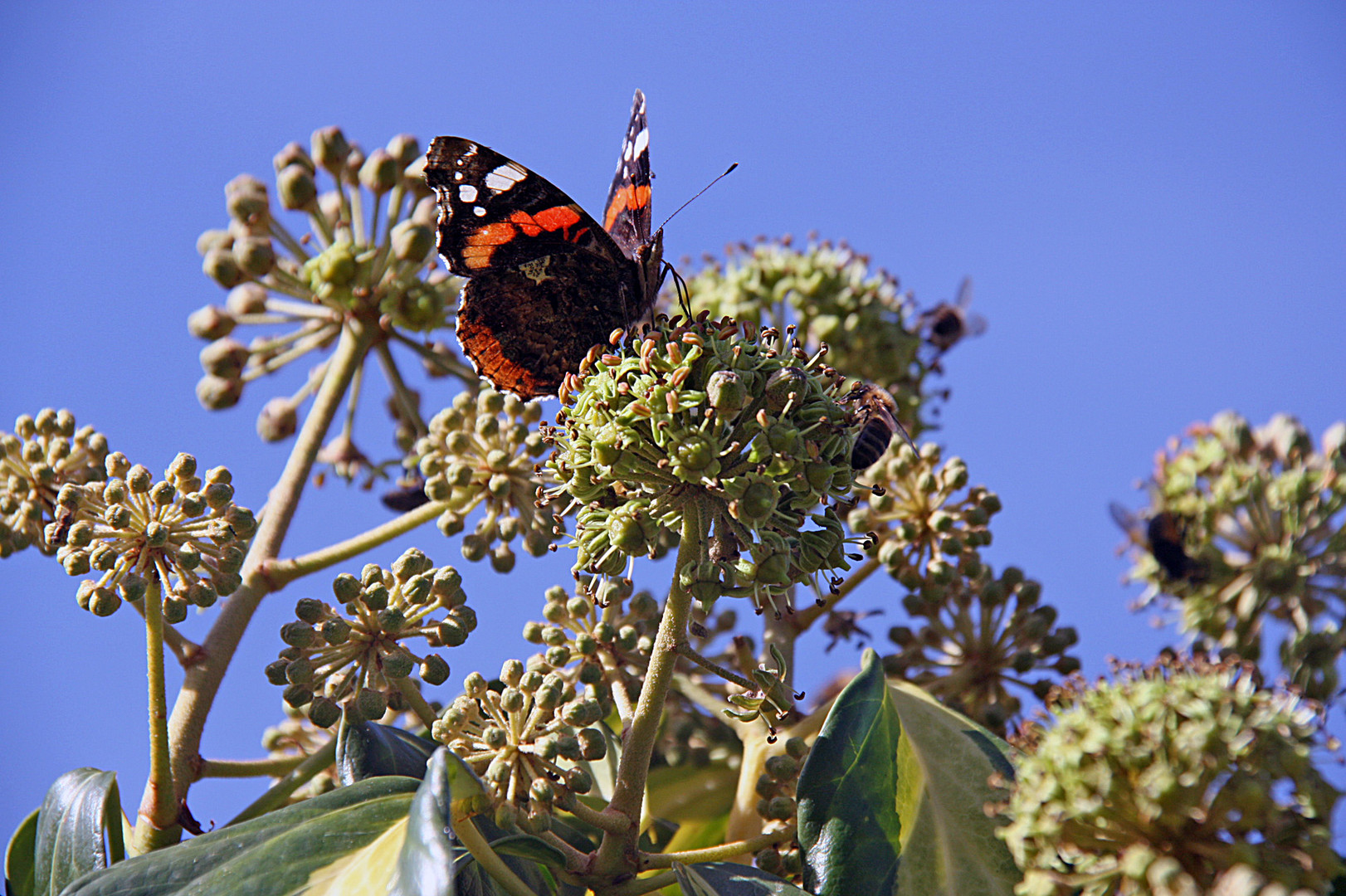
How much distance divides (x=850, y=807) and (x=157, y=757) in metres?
1.71

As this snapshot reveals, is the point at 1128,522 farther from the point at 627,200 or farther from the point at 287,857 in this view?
the point at 287,857

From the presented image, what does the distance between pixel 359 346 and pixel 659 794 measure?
6.14 ft

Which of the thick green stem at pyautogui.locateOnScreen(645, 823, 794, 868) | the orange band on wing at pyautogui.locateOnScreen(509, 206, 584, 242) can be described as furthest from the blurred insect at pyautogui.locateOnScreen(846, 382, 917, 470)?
the thick green stem at pyautogui.locateOnScreen(645, 823, 794, 868)

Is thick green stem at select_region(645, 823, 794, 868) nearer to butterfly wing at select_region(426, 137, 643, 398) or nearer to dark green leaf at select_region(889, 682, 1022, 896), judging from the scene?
dark green leaf at select_region(889, 682, 1022, 896)

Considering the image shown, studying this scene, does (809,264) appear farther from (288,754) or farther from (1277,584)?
(288,754)

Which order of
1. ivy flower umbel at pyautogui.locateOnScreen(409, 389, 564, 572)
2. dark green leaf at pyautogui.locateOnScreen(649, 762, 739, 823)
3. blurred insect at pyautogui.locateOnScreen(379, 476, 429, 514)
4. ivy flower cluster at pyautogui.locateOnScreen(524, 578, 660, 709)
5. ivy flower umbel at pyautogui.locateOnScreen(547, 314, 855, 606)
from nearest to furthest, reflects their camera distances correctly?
ivy flower umbel at pyautogui.locateOnScreen(547, 314, 855, 606), ivy flower cluster at pyautogui.locateOnScreen(524, 578, 660, 709), ivy flower umbel at pyautogui.locateOnScreen(409, 389, 564, 572), dark green leaf at pyautogui.locateOnScreen(649, 762, 739, 823), blurred insect at pyautogui.locateOnScreen(379, 476, 429, 514)

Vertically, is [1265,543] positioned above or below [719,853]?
above

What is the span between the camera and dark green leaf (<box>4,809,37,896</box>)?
10.4ft

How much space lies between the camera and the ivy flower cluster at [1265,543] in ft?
14.8

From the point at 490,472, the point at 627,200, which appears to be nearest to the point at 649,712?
the point at 490,472

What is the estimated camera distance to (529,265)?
3.56m

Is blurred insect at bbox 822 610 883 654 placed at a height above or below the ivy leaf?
above

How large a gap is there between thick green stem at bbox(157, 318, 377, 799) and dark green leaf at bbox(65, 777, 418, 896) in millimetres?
529

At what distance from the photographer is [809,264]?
495 centimetres
